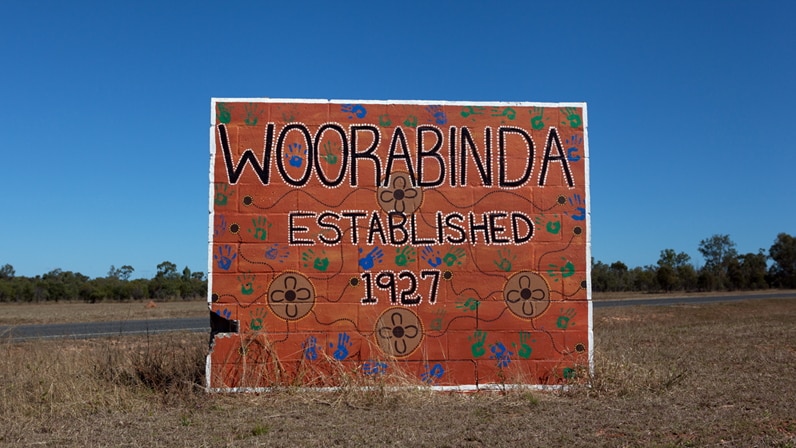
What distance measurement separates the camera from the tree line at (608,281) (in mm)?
62938

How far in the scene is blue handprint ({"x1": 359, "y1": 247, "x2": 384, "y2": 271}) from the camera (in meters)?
9.84

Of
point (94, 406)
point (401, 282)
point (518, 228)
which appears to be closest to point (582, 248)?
point (518, 228)

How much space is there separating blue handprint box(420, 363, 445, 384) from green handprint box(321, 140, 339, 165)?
3.19m

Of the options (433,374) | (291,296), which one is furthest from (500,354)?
(291,296)

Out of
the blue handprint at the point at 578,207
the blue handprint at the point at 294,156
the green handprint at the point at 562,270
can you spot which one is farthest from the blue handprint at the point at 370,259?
the blue handprint at the point at 578,207

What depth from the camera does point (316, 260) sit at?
9.79 m

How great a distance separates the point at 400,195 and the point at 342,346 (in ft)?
7.40

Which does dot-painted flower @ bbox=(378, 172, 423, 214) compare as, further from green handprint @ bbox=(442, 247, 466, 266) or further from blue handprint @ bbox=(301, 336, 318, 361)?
blue handprint @ bbox=(301, 336, 318, 361)

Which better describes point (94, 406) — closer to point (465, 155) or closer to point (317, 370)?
point (317, 370)

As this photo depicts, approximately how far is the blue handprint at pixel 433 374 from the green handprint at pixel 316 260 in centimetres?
201

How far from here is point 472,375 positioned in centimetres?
978

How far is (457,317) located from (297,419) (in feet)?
9.26

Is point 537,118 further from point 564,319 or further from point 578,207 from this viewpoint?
point 564,319

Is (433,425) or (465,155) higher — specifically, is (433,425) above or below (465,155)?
below
